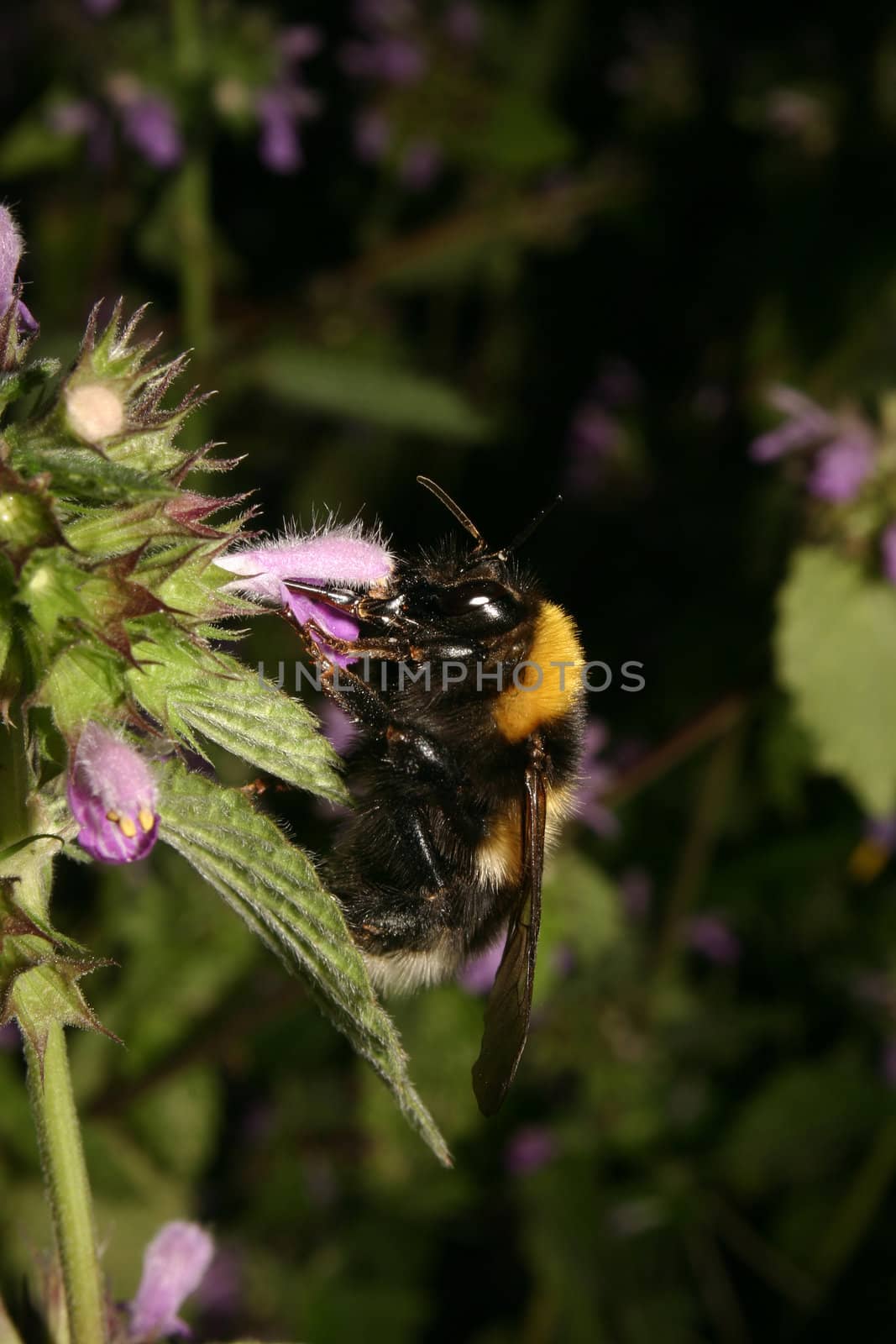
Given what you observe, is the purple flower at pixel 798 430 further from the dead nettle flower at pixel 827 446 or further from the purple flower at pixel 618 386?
the purple flower at pixel 618 386

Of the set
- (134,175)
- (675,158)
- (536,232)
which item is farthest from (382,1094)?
(675,158)

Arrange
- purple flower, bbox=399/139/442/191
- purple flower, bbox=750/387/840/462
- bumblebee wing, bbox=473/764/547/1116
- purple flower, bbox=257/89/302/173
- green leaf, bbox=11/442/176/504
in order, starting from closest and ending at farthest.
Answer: green leaf, bbox=11/442/176/504 < bumblebee wing, bbox=473/764/547/1116 < purple flower, bbox=750/387/840/462 < purple flower, bbox=257/89/302/173 < purple flower, bbox=399/139/442/191

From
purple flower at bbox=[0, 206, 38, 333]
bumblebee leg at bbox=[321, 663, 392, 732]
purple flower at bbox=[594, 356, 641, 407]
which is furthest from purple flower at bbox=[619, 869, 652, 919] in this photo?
purple flower at bbox=[0, 206, 38, 333]

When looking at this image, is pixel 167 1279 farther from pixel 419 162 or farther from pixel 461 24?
pixel 461 24

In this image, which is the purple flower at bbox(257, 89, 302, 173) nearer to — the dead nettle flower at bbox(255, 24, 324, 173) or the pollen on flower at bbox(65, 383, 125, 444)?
the dead nettle flower at bbox(255, 24, 324, 173)

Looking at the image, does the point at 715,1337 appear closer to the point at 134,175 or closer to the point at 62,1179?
the point at 62,1179

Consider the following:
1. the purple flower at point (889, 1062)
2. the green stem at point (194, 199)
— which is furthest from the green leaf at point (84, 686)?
the purple flower at point (889, 1062)

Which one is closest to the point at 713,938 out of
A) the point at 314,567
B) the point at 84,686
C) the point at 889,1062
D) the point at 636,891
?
the point at 636,891
